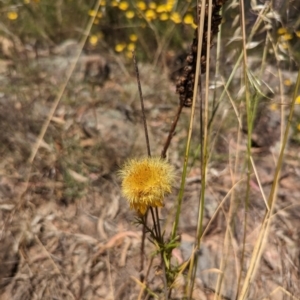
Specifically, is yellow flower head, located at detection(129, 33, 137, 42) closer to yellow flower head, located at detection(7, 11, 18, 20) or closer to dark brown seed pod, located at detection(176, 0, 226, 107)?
yellow flower head, located at detection(7, 11, 18, 20)

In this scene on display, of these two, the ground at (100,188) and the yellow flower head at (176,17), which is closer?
the ground at (100,188)

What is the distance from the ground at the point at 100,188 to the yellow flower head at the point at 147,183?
29 cm

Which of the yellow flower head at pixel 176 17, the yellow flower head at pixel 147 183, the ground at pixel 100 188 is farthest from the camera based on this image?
the yellow flower head at pixel 176 17

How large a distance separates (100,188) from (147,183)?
76 cm

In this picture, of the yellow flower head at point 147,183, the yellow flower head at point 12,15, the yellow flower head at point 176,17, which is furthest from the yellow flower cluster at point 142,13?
the yellow flower head at point 147,183

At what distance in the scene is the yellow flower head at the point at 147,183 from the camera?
63cm

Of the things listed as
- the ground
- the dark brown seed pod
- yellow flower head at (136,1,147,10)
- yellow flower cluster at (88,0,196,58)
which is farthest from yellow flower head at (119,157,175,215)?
yellow flower head at (136,1,147,10)

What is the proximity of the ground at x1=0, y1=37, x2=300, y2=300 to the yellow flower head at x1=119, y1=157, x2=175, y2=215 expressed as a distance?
291mm

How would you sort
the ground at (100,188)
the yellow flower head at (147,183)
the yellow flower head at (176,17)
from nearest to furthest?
the yellow flower head at (147,183)
the ground at (100,188)
the yellow flower head at (176,17)

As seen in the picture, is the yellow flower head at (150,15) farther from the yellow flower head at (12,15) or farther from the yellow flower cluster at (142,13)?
the yellow flower head at (12,15)

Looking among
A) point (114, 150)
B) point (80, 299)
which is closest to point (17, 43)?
point (114, 150)

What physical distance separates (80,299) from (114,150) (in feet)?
1.71

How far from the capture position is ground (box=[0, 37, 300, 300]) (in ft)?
3.76

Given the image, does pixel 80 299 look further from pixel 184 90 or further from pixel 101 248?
pixel 184 90
